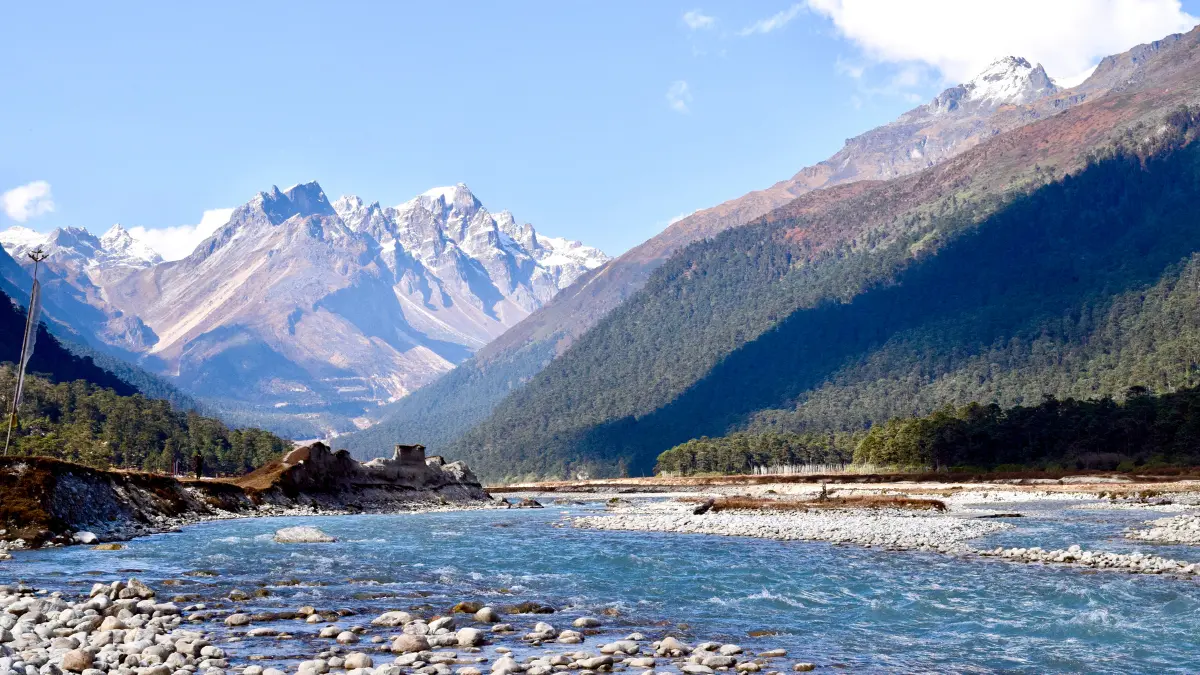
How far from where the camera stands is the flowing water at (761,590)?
2544cm

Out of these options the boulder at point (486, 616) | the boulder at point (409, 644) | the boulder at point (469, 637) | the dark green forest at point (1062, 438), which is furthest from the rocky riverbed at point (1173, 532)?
the dark green forest at point (1062, 438)

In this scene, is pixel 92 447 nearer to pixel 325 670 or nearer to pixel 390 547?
pixel 390 547

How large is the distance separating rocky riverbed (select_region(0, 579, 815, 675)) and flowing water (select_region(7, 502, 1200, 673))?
80 cm

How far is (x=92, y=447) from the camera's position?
128375 mm

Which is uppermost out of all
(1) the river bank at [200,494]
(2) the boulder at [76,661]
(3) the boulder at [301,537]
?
(1) the river bank at [200,494]

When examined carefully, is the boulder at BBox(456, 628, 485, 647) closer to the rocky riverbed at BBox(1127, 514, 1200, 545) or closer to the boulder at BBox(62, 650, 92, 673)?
the boulder at BBox(62, 650, 92, 673)

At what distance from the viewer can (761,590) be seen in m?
36.3

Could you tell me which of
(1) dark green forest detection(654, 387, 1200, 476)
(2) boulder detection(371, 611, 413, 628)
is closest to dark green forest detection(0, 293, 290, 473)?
(2) boulder detection(371, 611, 413, 628)

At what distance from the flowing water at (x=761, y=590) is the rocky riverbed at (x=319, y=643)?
2.61ft

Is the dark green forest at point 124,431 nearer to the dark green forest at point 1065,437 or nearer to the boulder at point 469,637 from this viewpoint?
the boulder at point 469,637

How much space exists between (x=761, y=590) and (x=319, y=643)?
1776 centimetres

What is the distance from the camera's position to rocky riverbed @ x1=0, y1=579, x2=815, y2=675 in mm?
21250

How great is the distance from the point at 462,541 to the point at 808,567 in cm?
2619

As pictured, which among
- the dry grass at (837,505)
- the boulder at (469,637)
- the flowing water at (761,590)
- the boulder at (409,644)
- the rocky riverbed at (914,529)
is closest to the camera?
the boulder at (409,644)
